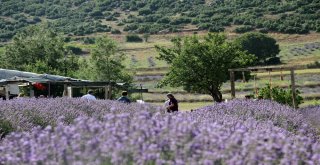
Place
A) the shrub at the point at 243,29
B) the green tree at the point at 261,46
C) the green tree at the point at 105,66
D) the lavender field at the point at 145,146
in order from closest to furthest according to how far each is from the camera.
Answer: the lavender field at the point at 145,146, the green tree at the point at 105,66, the green tree at the point at 261,46, the shrub at the point at 243,29

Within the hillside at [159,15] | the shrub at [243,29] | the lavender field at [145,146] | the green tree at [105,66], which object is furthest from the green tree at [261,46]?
the lavender field at [145,146]

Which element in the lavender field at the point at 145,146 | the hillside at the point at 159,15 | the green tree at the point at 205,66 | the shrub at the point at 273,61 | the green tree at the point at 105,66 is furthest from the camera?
the hillside at the point at 159,15

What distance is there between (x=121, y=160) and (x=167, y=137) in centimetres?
58

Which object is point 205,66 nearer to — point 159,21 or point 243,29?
point 243,29

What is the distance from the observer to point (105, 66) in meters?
50.0

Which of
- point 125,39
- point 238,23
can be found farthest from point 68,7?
point 238,23

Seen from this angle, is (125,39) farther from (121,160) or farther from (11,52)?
(121,160)

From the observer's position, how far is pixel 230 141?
4.55m

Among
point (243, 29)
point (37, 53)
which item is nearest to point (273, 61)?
point (243, 29)

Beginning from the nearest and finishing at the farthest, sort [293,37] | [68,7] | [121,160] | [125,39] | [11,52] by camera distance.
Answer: [121,160]
[11,52]
[293,37]
[125,39]
[68,7]

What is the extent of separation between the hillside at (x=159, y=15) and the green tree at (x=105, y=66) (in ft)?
212

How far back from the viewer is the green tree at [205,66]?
35.8 metres

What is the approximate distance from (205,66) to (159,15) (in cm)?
10609

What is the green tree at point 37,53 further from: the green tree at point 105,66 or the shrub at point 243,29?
the shrub at point 243,29
